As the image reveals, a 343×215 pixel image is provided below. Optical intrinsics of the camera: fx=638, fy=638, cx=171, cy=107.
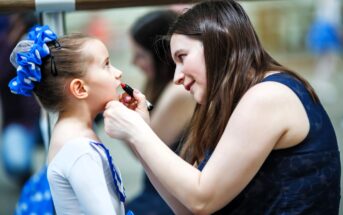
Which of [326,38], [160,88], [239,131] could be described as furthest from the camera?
[326,38]

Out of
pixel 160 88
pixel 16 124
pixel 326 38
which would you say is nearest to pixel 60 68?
pixel 160 88

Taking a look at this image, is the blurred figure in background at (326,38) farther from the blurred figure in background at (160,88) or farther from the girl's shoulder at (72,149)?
the girl's shoulder at (72,149)

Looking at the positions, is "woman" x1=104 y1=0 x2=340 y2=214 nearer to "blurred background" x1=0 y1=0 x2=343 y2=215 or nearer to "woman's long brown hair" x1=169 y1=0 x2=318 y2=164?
"woman's long brown hair" x1=169 y1=0 x2=318 y2=164

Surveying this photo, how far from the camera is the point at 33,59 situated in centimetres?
192

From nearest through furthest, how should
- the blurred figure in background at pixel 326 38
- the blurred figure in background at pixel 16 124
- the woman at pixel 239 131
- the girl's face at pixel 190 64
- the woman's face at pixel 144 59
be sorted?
the woman at pixel 239 131 → the girl's face at pixel 190 64 → the woman's face at pixel 144 59 → the blurred figure in background at pixel 16 124 → the blurred figure in background at pixel 326 38

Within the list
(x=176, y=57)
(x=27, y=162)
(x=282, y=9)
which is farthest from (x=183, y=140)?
(x=282, y=9)

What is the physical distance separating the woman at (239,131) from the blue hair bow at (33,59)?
251mm

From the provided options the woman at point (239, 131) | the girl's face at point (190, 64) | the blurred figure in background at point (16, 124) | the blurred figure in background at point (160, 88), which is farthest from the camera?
the blurred figure in background at point (16, 124)

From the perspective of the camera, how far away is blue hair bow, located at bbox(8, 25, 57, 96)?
193 centimetres

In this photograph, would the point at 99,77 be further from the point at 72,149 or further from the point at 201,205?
the point at 201,205

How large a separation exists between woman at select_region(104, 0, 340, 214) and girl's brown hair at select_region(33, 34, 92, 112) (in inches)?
6.2

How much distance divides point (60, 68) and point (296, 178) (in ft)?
2.64

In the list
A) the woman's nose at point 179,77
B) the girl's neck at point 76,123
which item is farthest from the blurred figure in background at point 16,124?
the woman's nose at point 179,77

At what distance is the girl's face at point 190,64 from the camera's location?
6.49 ft
